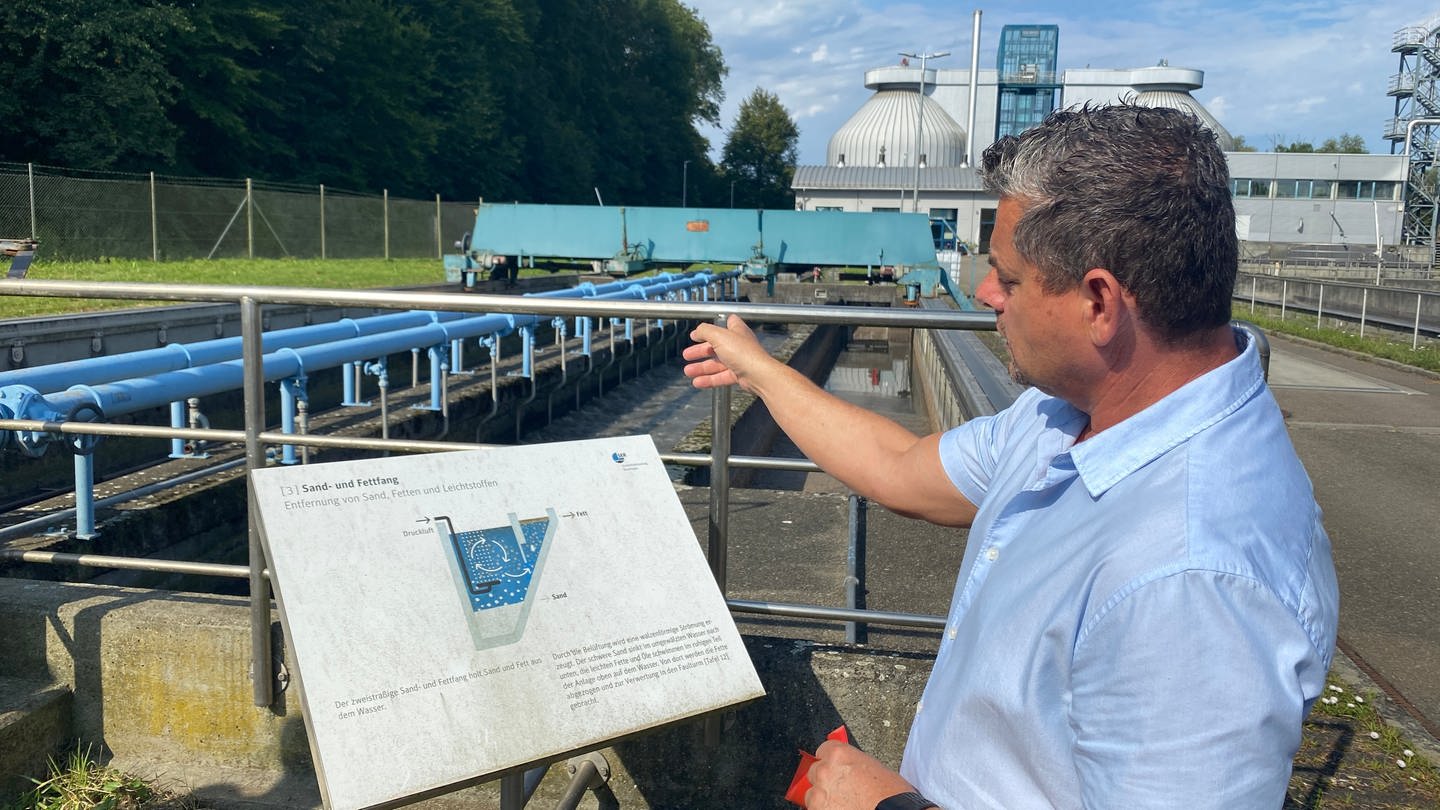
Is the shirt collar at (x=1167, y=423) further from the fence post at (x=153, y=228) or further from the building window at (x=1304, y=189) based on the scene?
the building window at (x=1304, y=189)

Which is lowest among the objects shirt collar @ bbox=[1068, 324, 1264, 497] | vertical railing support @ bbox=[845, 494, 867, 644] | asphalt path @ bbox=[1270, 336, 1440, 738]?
asphalt path @ bbox=[1270, 336, 1440, 738]

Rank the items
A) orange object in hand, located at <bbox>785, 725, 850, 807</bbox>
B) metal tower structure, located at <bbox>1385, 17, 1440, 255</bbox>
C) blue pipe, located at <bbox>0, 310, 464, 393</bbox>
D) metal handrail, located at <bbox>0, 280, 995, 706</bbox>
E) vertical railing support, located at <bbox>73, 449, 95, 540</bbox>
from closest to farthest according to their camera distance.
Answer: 1. orange object in hand, located at <bbox>785, 725, 850, 807</bbox>
2. metal handrail, located at <bbox>0, 280, 995, 706</bbox>
3. vertical railing support, located at <bbox>73, 449, 95, 540</bbox>
4. blue pipe, located at <bbox>0, 310, 464, 393</bbox>
5. metal tower structure, located at <bbox>1385, 17, 1440, 255</bbox>

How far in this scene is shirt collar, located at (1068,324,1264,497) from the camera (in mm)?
1442

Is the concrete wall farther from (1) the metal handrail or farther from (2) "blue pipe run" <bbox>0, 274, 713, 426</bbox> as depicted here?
(2) "blue pipe run" <bbox>0, 274, 713, 426</bbox>

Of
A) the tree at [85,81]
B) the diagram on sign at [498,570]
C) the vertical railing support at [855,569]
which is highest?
the tree at [85,81]

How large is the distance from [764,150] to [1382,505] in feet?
326

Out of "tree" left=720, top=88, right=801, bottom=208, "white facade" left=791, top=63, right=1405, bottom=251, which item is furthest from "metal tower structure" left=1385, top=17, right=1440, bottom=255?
"tree" left=720, top=88, right=801, bottom=208

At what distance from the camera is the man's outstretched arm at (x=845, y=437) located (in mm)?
2312

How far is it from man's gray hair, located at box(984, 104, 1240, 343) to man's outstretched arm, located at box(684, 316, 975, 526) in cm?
83

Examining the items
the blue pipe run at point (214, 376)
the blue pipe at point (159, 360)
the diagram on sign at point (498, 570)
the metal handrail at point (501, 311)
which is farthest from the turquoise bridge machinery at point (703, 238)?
the diagram on sign at point (498, 570)

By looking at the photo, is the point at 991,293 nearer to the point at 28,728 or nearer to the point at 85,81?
the point at 28,728

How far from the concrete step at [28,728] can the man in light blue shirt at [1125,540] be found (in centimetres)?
229

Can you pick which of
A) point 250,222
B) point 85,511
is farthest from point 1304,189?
point 85,511

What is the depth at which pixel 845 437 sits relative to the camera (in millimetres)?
2461
